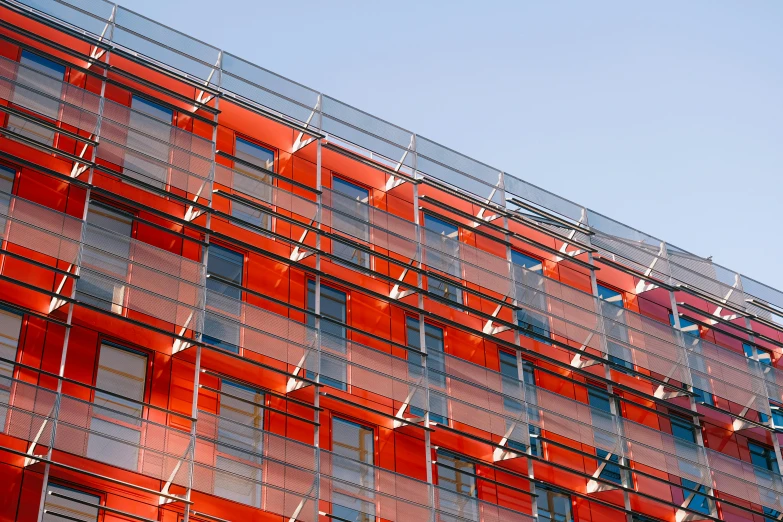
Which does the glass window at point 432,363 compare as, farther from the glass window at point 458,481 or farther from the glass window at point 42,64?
the glass window at point 42,64

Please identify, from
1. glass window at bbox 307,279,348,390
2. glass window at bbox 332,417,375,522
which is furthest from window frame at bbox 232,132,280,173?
glass window at bbox 332,417,375,522

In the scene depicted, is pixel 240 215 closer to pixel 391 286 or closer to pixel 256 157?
pixel 256 157

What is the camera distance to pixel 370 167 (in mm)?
34125

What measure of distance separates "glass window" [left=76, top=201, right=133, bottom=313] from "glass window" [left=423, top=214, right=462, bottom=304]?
27.2ft

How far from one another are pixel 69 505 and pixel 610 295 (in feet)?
59.0

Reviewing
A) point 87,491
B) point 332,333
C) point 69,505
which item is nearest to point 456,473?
point 332,333

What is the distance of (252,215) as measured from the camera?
30688 mm

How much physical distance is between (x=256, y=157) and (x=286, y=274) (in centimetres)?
339

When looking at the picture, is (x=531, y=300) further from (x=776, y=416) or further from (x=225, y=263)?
(x=776, y=416)

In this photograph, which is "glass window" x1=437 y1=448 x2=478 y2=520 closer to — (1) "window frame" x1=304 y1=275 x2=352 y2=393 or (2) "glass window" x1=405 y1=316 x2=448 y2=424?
(2) "glass window" x1=405 y1=316 x2=448 y2=424

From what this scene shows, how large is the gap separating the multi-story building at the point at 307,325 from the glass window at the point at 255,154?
0.20 ft

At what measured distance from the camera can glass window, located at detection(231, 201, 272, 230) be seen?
30484 millimetres

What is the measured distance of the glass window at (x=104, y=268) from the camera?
26.5m

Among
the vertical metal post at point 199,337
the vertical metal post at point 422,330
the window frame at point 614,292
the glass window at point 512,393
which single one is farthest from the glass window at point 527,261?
the vertical metal post at point 199,337
